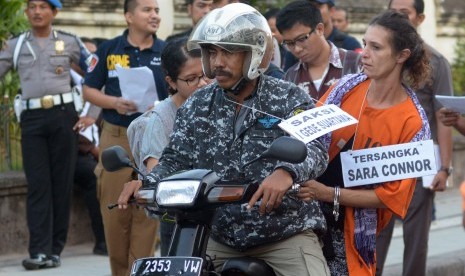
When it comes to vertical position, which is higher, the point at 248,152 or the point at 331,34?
the point at 248,152

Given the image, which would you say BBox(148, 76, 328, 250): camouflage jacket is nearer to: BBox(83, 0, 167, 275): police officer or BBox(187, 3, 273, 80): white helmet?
BBox(187, 3, 273, 80): white helmet

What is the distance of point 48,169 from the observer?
35.2ft

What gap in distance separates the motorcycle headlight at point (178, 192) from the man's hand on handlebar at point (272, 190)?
232 mm

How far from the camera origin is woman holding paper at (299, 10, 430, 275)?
627cm

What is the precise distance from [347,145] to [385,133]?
0.19 m

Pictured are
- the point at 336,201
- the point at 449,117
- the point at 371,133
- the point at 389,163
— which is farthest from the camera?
the point at 449,117

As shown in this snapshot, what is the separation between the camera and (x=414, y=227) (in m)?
9.21

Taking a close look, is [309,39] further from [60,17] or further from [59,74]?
[60,17]

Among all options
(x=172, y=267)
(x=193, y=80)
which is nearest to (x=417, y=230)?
(x=193, y=80)

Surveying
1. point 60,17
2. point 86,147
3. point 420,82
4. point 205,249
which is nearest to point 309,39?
point 420,82

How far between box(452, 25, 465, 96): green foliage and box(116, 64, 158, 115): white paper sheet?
38.6 ft

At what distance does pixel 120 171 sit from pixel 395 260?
10.7 ft

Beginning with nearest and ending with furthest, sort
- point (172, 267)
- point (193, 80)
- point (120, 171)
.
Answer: point (172, 267), point (193, 80), point (120, 171)

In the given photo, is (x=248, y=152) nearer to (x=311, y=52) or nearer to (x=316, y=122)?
(x=316, y=122)
